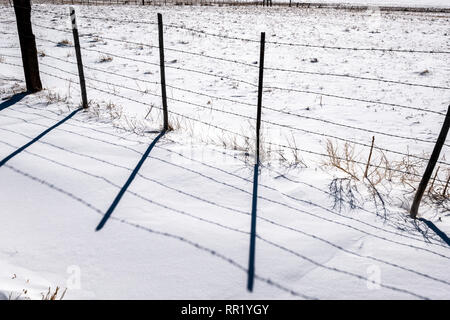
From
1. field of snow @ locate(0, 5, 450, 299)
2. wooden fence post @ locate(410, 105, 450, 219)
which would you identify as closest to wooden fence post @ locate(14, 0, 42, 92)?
field of snow @ locate(0, 5, 450, 299)

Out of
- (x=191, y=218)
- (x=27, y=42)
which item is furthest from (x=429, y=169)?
(x=27, y=42)

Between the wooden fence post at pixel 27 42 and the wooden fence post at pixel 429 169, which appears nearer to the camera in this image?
the wooden fence post at pixel 429 169

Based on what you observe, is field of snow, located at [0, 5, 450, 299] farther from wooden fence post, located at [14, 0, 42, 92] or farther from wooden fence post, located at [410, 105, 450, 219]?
wooden fence post, located at [14, 0, 42, 92]

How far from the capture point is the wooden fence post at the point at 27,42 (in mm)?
5779

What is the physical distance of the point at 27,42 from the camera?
236 inches

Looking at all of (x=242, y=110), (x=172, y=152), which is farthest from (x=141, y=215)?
(x=242, y=110)

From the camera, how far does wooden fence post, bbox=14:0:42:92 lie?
5.78 meters

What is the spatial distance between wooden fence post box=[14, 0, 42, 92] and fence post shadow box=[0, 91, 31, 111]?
0.55 ft

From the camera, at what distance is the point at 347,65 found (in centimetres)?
1173

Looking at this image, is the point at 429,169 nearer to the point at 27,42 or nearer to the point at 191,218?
the point at 191,218

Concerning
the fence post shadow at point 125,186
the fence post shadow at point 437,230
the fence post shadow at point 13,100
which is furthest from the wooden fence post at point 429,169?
the fence post shadow at point 13,100

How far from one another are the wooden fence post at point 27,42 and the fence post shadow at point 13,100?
0.55ft

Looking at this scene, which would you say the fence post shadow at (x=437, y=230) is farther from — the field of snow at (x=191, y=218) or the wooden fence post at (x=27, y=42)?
the wooden fence post at (x=27, y=42)
